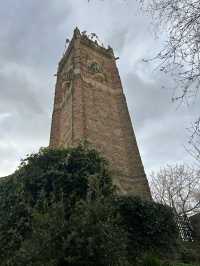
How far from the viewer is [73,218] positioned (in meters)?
7.23

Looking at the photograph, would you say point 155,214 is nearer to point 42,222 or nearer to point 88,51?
point 42,222

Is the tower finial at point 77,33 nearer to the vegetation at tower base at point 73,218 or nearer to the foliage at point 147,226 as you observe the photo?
the vegetation at tower base at point 73,218

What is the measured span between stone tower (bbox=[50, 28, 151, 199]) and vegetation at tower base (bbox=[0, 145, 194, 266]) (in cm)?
311

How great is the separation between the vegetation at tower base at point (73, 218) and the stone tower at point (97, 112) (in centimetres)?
311

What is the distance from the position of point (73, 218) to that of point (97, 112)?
13954 mm

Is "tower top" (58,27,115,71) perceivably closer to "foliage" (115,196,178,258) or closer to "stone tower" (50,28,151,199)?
"stone tower" (50,28,151,199)

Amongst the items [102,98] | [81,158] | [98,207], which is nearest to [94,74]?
[102,98]

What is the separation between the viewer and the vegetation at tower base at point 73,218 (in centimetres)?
652

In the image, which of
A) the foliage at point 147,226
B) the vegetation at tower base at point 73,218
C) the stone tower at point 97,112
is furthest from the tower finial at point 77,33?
the foliage at point 147,226

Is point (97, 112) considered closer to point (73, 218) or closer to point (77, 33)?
point (77, 33)

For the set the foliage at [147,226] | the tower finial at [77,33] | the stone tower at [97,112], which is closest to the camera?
the foliage at [147,226]

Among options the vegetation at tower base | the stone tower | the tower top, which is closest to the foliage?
the vegetation at tower base

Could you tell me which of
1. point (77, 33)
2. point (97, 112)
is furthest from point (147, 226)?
point (77, 33)

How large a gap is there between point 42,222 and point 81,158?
5536 millimetres
